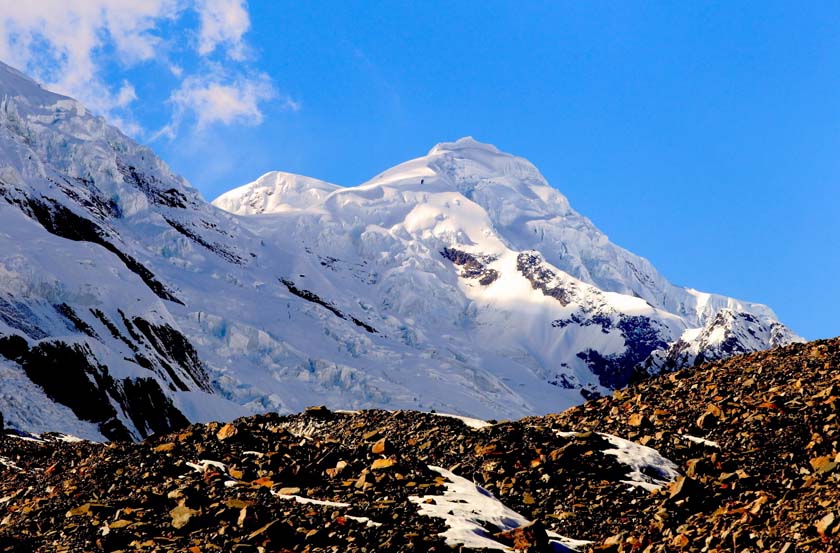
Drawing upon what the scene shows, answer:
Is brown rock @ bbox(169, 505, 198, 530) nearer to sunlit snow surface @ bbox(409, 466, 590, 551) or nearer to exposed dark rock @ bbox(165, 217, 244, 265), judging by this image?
sunlit snow surface @ bbox(409, 466, 590, 551)

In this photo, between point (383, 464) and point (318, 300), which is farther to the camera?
point (318, 300)

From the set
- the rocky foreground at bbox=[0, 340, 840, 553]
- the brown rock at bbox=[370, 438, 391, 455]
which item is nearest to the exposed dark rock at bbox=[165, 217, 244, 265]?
the rocky foreground at bbox=[0, 340, 840, 553]

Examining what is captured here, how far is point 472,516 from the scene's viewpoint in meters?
17.9

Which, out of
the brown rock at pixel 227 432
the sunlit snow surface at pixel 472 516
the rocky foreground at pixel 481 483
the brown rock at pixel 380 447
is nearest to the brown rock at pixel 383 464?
the rocky foreground at pixel 481 483

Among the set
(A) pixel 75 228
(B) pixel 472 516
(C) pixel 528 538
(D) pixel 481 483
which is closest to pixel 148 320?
(A) pixel 75 228

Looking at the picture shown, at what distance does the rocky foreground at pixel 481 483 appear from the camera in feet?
54.3

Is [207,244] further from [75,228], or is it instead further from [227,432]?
[227,432]

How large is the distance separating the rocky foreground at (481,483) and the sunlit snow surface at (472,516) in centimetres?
6

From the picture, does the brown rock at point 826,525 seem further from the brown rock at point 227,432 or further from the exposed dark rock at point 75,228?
the exposed dark rock at point 75,228

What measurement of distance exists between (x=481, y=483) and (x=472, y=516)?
11.2 feet

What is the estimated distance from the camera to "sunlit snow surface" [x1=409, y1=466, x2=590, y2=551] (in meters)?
16.5

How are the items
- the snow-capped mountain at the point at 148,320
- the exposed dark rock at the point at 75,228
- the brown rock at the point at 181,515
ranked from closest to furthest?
the brown rock at the point at 181,515 < the snow-capped mountain at the point at 148,320 < the exposed dark rock at the point at 75,228

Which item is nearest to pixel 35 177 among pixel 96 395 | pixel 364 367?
pixel 364 367

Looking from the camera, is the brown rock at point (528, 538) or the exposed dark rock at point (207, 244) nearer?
the brown rock at point (528, 538)
